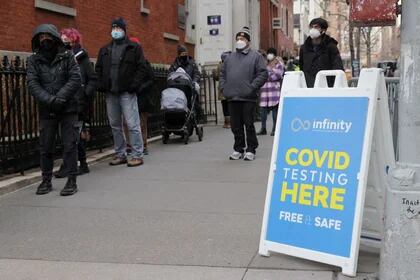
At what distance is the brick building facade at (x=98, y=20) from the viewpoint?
943 cm

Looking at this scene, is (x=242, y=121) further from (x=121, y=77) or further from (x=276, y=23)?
(x=276, y=23)

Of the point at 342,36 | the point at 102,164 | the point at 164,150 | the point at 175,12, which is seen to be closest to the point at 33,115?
the point at 102,164

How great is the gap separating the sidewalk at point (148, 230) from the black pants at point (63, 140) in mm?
377

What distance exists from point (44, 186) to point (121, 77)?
7.24 ft

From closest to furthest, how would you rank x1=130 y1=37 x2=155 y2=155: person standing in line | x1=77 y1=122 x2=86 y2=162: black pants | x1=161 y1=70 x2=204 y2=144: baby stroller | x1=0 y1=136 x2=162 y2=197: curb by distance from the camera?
x1=0 y1=136 x2=162 y2=197: curb → x1=77 y1=122 x2=86 y2=162: black pants → x1=130 y1=37 x2=155 y2=155: person standing in line → x1=161 y1=70 x2=204 y2=144: baby stroller

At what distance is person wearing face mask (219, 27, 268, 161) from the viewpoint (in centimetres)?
936

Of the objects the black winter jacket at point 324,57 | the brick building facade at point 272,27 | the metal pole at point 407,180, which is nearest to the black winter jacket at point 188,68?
the black winter jacket at point 324,57

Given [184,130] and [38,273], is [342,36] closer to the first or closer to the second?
[184,130]

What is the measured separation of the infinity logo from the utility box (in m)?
2.13

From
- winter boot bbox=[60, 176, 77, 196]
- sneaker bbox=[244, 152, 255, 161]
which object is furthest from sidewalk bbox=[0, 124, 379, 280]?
sneaker bbox=[244, 152, 255, 161]

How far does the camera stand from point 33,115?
8586 millimetres

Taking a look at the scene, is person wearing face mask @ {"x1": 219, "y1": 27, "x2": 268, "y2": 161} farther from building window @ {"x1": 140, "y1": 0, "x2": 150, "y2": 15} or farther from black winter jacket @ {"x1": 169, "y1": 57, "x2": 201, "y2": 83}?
building window @ {"x1": 140, "y1": 0, "x2": 150, "y2": 15}

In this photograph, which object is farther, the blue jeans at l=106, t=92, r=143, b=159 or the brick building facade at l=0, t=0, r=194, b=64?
the brick building facade at l=0, t=0, r=194, b=64

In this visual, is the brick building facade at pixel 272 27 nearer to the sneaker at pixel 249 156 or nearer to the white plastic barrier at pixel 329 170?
the sneaker at pixel 249 156
